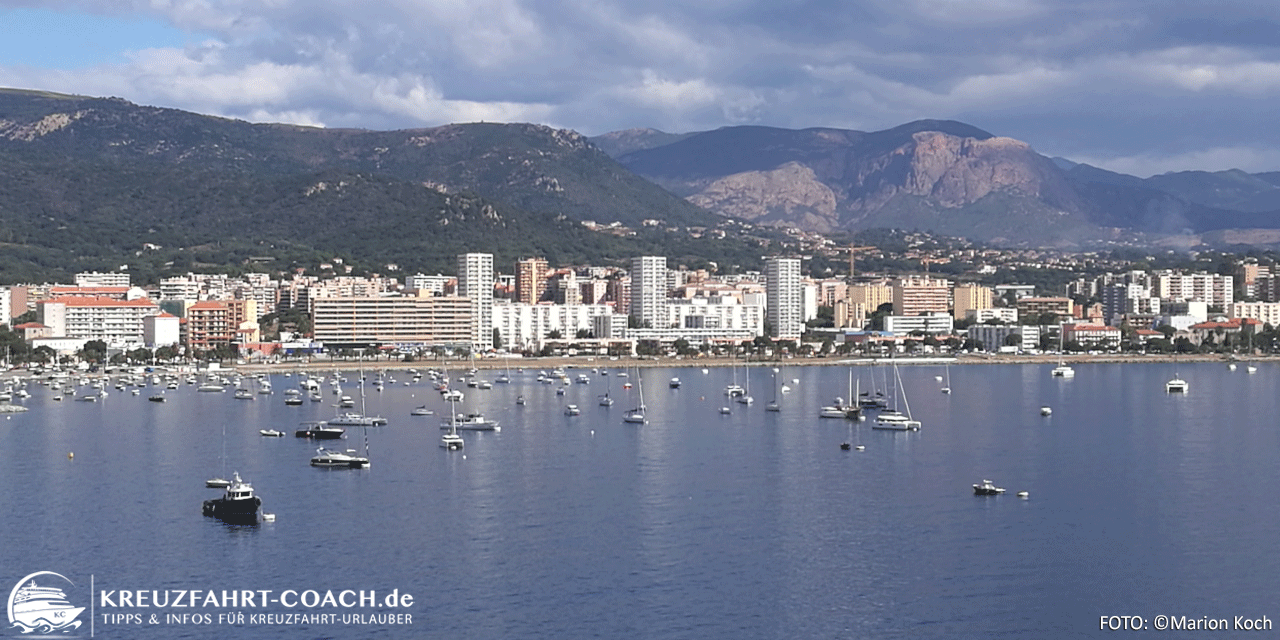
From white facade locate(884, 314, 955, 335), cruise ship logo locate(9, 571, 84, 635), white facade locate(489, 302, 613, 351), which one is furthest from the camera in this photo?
white facade locate(884, 314, 955, 335)

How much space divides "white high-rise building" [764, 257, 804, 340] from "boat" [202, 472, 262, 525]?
66831 millimetres

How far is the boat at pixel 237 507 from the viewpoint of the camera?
74.5 ft

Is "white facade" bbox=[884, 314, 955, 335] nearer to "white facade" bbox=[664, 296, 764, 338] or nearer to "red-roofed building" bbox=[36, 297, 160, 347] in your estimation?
"white facade" bbox=[664, 296, 764, 338]

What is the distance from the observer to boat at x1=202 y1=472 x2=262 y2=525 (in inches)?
894

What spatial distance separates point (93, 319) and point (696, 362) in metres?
26.9

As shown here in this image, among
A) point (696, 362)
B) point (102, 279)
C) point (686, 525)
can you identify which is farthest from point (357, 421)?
point (102, 279)

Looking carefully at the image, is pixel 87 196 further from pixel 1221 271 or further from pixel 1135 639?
pixel 1135 639

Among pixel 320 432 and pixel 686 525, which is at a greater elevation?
pixel 320 432

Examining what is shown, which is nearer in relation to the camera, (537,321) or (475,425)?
(475,425)

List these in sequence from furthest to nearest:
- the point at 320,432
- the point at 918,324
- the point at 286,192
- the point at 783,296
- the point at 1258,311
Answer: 1. the point at 286,192
2. the point at 1258,311
3. the point at 918,324
4. the point at 783,296
5. the point at 320,432

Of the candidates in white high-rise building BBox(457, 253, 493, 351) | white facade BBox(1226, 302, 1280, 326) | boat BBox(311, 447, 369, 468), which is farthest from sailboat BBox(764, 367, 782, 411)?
white facade BBox(1226, 302, 1280, 326)

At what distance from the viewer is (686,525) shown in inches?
893

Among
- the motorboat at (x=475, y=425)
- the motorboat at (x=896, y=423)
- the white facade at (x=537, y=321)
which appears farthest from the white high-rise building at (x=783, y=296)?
the motorboat at (x=475, y=425)

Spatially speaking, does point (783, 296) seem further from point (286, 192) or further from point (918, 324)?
point (286, 192)
